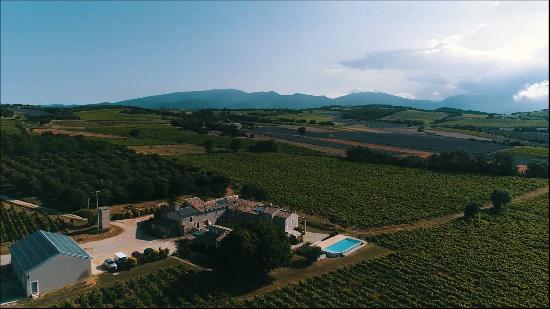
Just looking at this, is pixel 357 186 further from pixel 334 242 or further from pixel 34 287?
pixel 34 287

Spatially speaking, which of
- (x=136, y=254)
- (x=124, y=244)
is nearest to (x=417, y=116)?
(x=124, y=244)

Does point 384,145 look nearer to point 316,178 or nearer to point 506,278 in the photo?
point 316,178

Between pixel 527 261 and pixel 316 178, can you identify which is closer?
pixel 527 261

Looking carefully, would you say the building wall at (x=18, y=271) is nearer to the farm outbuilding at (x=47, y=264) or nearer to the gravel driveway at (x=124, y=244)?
the farm outbuilding at (x=47, y=264)

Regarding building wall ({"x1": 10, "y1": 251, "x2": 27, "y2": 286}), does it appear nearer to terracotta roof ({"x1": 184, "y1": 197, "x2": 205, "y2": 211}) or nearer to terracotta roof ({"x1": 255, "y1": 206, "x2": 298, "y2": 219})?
terracotta roof ({"x1": 184, "y1": 197, "x2": 205, "y2": 211})

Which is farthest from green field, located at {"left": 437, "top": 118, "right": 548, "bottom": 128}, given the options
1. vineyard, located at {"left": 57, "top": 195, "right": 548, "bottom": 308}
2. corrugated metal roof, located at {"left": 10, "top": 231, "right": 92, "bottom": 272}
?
corrugated metal roof, located at {"left": 10, "top": 231, "right": 92, "bottom": 272}

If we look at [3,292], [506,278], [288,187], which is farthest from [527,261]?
[3,292]

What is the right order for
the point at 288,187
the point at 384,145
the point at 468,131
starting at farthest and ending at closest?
1. the point at 468,131
2. the point at 384,145
3. the point at 288,187
